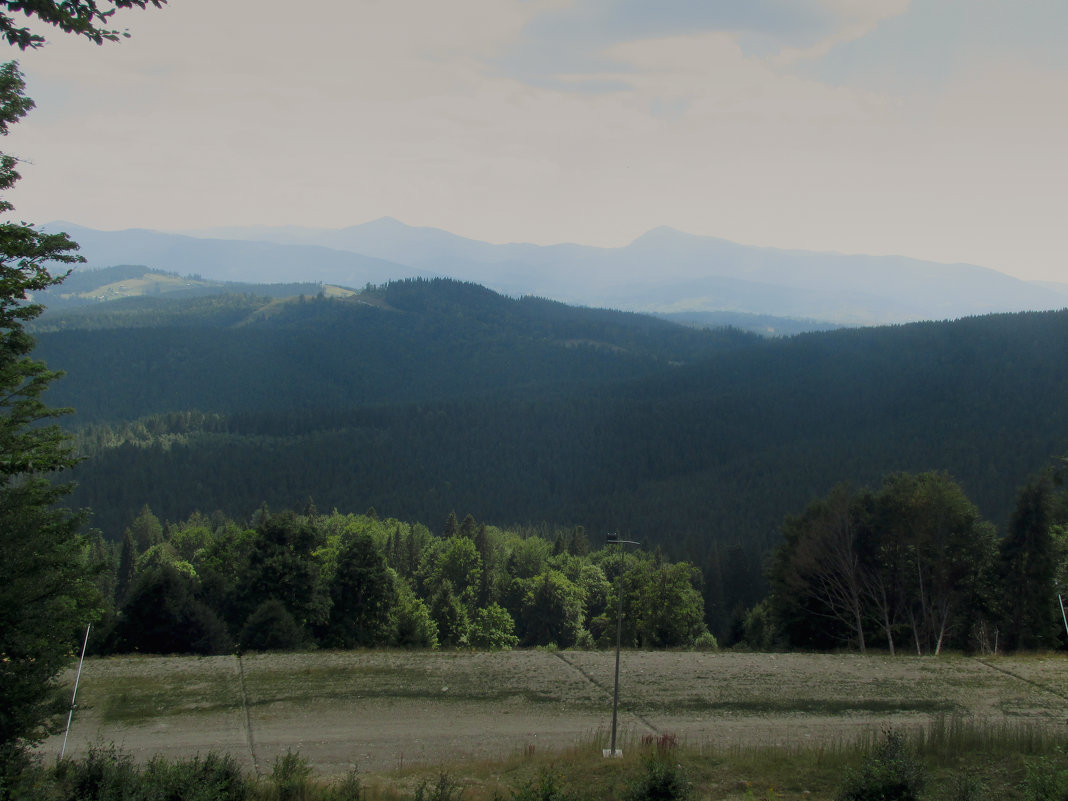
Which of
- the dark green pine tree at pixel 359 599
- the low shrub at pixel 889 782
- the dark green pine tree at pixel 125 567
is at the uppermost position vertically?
the low shrub at pixel 889 782

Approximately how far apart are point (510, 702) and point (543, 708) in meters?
1.03

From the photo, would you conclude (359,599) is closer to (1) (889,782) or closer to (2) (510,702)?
(2) (510,702)

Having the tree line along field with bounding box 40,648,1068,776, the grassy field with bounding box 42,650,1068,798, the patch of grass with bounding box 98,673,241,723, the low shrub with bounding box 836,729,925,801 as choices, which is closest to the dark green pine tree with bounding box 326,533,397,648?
the grassy field with bounding box 42,650,1068,798

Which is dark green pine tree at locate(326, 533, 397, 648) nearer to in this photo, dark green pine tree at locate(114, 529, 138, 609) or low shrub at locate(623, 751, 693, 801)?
low shrub at locate(623, 751, 693, 801)

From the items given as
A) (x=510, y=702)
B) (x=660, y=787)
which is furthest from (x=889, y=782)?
(x=510, y=702)

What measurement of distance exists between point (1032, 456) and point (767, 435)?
6401cm

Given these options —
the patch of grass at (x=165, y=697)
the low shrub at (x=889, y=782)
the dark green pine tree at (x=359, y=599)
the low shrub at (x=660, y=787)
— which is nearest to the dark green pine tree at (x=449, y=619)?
the dark green pine tree at (x=359, y=599)

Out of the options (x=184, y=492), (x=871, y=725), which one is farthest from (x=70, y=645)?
(x=184, y=492)

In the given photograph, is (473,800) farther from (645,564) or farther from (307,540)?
(645,564)

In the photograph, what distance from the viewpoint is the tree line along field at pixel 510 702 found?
17.3 m

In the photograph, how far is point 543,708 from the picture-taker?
66.2ft

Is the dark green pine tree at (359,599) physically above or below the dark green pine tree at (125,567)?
above

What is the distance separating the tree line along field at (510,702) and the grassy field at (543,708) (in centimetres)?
7

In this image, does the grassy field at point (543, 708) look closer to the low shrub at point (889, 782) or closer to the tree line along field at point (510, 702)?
the tree line along field at point (510, 702)
